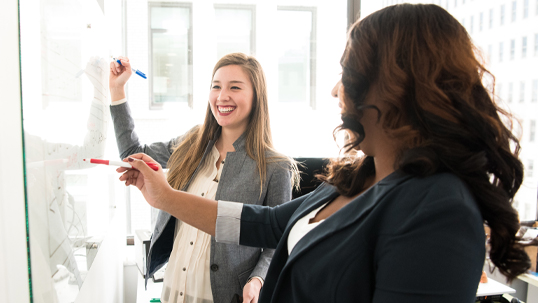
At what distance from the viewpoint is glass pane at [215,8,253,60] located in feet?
10.4

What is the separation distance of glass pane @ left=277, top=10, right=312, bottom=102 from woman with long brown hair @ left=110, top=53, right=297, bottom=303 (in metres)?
1.77

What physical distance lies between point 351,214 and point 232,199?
0.79m

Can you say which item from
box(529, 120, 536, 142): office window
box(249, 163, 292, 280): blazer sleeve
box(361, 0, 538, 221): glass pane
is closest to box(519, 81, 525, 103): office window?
box(361, 0, 538, 221): glass pane

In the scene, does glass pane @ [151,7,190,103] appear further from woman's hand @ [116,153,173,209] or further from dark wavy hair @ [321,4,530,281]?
dark wavy hair @ [321,4,530,281]

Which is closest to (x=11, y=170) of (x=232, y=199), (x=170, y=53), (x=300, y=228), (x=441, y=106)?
(x=300, y=228)

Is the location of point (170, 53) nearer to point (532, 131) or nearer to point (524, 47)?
point (524, 47)

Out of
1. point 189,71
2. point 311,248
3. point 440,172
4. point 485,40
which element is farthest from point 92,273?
point 485,40

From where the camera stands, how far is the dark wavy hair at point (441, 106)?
592 millimetres

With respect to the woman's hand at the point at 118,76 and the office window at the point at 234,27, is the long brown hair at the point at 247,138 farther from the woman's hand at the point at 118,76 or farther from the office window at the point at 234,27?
the office window at the point at 234,27

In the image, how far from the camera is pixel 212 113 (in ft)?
5.34

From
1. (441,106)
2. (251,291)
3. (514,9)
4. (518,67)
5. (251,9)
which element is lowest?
(251,291)

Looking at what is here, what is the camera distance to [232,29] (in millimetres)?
3180

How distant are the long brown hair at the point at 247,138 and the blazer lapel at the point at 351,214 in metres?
0.75

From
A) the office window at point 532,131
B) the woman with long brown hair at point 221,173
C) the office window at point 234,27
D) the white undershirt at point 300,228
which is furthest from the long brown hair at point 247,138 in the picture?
the office window at point 532,131
